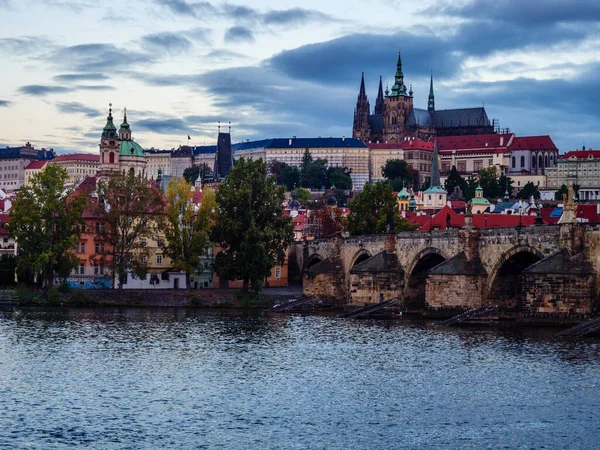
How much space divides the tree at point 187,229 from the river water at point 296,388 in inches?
760

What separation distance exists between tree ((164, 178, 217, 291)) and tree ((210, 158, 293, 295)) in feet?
2.90

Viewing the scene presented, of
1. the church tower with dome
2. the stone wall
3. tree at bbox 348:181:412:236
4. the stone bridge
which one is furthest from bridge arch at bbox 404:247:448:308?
the church tower with dome

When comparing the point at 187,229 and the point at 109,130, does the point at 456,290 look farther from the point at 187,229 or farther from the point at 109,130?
the point at 109,130

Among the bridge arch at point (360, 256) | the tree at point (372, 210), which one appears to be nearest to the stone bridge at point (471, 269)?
the bridge arch at point (360, 256)

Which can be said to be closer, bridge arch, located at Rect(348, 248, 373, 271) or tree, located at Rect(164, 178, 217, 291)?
bridge arch, located at Rect(348, 248, 373, 271)

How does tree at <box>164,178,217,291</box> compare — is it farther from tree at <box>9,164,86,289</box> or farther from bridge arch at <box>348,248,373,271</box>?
bridge arch at <box>348,248,373,271</box>

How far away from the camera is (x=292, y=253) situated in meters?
100

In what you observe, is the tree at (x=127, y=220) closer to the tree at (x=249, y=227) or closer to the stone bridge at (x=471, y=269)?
the tree at (x=249, y=227)

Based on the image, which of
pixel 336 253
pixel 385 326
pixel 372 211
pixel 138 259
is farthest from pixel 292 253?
pixel 385 326

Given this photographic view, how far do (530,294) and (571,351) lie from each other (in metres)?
8.28

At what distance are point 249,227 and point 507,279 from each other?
68.0 feet

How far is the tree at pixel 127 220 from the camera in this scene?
258 feet

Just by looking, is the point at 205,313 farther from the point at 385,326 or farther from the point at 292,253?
the point at 292,253

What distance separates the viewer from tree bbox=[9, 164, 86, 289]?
76.0 meters
